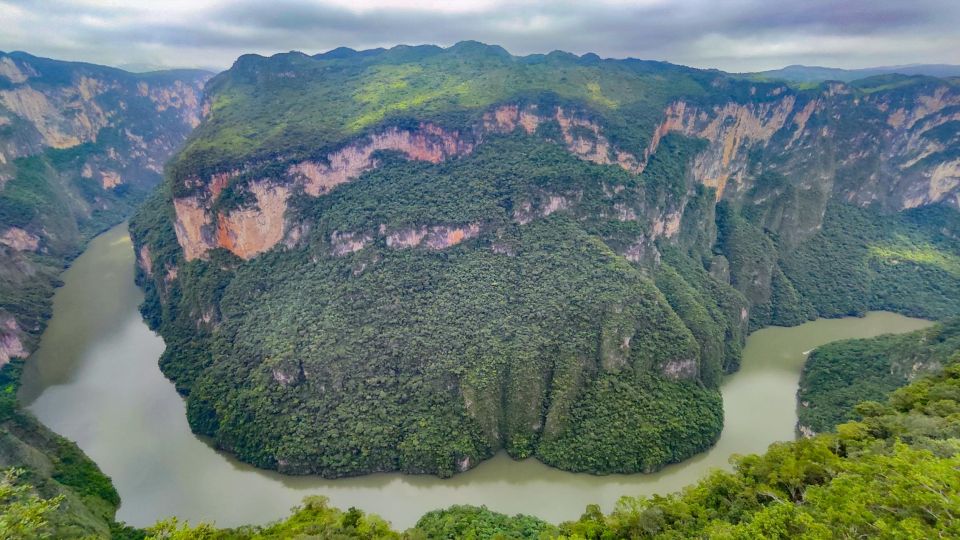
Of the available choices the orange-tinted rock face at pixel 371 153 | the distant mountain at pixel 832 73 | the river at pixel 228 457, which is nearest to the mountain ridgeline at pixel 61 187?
the river at pixel 228 457

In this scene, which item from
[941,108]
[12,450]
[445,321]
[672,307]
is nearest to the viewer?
[12,450]

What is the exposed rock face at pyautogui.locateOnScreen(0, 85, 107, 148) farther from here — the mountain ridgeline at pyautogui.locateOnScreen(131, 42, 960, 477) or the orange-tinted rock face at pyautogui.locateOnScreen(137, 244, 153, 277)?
the orange-tinted rock face at pyautogui.locateOnScreen(137, 244, 153, 277)

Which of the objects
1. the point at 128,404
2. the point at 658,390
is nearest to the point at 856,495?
the point at 658,390

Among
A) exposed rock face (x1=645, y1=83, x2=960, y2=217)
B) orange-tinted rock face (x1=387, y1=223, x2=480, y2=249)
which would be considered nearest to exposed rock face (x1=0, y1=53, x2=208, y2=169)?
orange-tinted rock face (x1=387, y1=223, x2=480, y2=249)

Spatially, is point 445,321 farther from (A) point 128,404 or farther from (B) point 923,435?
(B) point 923,435

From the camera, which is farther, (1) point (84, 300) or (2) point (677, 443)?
(1) point (84, 300)

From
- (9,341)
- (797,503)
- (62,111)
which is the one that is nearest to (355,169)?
(9,341)
